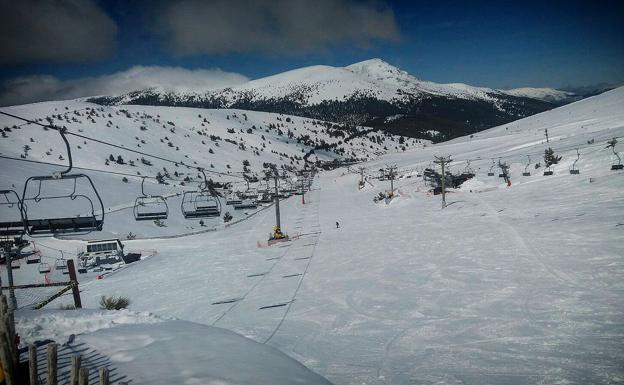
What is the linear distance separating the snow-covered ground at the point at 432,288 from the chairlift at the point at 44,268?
4547 mm

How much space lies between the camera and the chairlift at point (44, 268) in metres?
30.3

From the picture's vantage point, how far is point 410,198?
53.3m

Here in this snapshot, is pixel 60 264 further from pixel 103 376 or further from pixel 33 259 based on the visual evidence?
pixel 103 376

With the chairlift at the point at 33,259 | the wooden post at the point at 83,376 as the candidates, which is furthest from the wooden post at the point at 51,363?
the chairlift at the point at 33,259

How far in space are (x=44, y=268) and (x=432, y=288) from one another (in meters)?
29.7

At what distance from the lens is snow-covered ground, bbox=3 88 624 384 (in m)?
11.2

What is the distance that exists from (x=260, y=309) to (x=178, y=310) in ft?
14.0

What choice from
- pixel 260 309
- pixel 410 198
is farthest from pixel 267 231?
pixel 260 309

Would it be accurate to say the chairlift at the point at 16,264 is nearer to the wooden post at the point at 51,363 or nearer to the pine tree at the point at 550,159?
the wooden post at the point at 51,363

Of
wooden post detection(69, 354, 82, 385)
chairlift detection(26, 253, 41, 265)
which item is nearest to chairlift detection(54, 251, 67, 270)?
chairlift detection(26, 253, 41, 265)

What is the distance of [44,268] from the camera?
102 ft

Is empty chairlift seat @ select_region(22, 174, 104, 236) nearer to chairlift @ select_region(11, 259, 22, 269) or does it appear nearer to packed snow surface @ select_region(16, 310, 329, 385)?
packed snow surface @ select_region(16, 310, 329, 385)

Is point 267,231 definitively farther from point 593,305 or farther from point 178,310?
point 593,305

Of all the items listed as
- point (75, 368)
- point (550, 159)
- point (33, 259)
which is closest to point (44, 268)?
point (33, 259)
